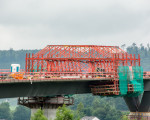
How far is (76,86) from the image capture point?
190 ft

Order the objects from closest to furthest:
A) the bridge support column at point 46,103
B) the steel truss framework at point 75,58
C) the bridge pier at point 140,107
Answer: the bridge support column at point 46,103 → the bridge pier at point 140,107 → the steel truss framework at point 75,58

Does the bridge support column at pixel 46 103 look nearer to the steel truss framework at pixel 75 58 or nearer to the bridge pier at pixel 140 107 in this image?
the steel truss framework at pixel 75 58

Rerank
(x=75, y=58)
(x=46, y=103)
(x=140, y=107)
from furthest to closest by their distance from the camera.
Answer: (x=75, y=58), (x=140, y=107), (x=46, y=103)

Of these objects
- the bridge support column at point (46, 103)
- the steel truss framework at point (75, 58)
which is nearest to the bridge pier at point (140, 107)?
the steel truss framework at point (75, 58)

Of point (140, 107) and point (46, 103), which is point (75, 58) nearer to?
point (140, 107)

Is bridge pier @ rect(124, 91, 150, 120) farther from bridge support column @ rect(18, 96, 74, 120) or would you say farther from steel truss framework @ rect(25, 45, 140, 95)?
bridge support column @ rect(18, 96, 74, 120)

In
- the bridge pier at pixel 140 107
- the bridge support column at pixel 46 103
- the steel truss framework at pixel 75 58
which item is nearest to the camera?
the bridge support column at pixel 46 103

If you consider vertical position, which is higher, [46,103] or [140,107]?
[46,103]

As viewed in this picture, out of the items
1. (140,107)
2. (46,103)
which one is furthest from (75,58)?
(46,103)

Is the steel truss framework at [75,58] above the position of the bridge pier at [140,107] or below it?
above

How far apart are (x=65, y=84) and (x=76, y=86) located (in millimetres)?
2672

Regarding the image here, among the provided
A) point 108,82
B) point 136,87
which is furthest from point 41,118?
point 136,87

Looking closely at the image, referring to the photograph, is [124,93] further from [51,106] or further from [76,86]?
[51,106]

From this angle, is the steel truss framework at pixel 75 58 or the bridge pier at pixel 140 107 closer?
the bridge pier at pixel 140 107
